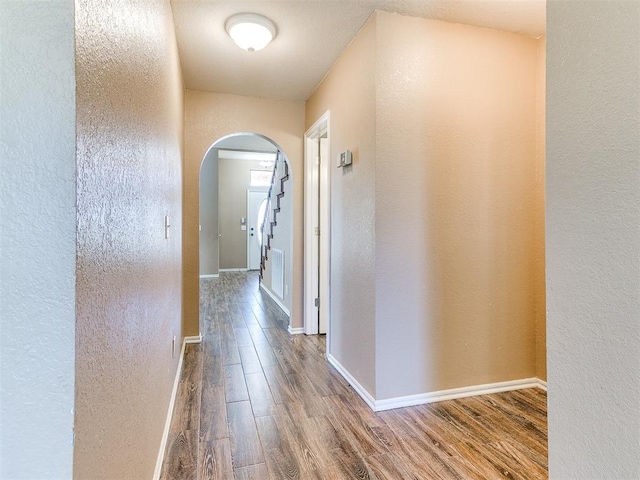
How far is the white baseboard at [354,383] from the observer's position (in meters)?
2.11

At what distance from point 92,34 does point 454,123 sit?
6.62ft

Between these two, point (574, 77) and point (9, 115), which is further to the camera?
point (574, 77)

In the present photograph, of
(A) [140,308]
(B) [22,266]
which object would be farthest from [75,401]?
(A) [140,308]

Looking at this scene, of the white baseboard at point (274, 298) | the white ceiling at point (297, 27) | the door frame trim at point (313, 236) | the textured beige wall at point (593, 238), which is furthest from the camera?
the white baseboard at point (274, 298)

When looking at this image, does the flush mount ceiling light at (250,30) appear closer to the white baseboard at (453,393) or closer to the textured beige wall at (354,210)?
the textured beige wall at (354,210)

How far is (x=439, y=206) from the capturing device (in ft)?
7.07

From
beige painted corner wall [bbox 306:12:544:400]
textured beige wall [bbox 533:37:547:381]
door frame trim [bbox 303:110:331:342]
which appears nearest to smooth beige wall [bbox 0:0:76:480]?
beige painted corner wall [bbox 306:12:544:400]

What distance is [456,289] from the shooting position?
221 centimetres

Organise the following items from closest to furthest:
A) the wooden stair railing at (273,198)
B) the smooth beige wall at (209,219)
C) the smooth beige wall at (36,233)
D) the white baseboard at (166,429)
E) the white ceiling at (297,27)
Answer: the smooth beige wall at (36,233), the white baseboard at (166,429), the white ceiling at (297,27), the wooden stair railing at (273,198), the smooth beige wall at (209,219)

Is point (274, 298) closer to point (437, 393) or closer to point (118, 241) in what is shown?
point (437, 393)

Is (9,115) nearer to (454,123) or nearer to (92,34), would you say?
(92,34)

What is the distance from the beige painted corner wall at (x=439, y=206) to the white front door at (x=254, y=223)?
638cm

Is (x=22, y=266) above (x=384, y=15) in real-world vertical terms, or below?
below

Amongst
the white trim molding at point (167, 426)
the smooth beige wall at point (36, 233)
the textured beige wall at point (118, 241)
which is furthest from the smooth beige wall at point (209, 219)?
the smooth beige wall at point (36, 233)
